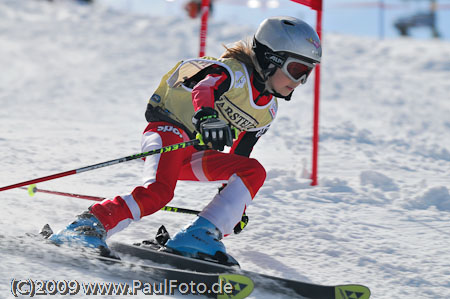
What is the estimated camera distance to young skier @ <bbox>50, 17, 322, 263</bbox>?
8.25ft

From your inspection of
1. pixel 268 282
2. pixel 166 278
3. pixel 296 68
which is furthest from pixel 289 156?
pixel 166 278

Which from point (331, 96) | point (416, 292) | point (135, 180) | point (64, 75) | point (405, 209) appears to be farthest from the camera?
point (64, 75)

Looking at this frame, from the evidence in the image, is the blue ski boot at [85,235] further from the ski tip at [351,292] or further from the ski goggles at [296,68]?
the ski goggles at [296,68]

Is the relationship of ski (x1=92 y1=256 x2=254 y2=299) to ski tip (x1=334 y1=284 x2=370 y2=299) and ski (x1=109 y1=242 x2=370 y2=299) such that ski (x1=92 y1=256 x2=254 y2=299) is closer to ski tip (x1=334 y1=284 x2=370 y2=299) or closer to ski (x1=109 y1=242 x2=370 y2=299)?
ski (x1=109 y1=242 x2=370 y2=299)

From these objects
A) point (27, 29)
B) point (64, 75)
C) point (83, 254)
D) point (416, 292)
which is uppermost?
point (27, 29)

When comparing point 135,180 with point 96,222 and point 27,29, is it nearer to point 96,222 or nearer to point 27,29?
point 96,222

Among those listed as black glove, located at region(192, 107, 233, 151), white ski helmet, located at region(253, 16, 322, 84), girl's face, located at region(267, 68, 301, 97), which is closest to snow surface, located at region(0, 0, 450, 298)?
black glove, located at region(192, 107, 233, 151)

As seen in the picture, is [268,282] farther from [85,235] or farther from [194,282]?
[85,235]

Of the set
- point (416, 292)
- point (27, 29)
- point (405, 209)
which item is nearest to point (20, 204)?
point (416, 292)

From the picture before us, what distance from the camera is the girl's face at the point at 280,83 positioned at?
2.79 meters

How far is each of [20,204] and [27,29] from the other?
1213 cm

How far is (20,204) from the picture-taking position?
3.48m

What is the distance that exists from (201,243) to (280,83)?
3.06 feet

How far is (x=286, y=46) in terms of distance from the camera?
2752 mm
